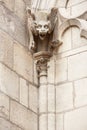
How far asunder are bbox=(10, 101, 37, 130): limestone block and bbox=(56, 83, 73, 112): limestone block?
0.25m

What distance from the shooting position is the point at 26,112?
511cm

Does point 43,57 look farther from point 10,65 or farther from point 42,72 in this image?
point 10,65

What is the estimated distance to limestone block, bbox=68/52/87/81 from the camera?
17.1 feet

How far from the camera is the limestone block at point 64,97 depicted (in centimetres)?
518

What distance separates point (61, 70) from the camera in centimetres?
536

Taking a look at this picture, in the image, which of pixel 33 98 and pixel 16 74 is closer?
pixel 16 74

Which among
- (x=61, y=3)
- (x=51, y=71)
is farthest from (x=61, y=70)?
(x=61, y=3)

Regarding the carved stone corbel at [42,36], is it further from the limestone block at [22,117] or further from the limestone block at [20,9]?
the limestone block at [22,117]

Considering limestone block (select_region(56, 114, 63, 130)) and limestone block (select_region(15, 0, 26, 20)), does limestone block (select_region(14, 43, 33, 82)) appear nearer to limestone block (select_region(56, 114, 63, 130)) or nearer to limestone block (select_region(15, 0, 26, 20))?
limestone block (select_region(15, 0, 26, 20))

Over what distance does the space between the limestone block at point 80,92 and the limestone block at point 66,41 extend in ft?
1.32

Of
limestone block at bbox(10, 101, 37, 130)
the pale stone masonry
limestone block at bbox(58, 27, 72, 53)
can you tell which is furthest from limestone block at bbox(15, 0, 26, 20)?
limestone block at bbox(10, 101, 37, 130)

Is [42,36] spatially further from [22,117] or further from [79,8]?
[22,117]

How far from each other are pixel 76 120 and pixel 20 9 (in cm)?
123

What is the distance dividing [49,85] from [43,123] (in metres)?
0.38
